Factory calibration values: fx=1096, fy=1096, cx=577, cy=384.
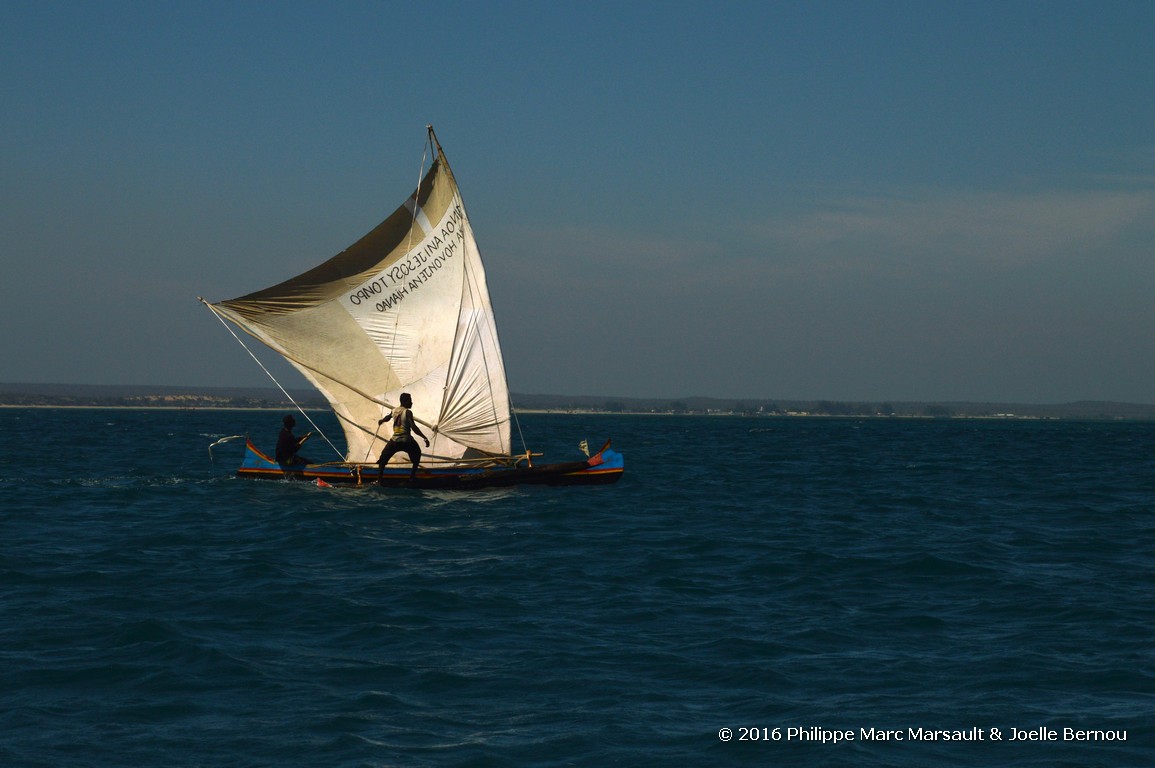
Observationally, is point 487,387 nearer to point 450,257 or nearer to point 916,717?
point 450,257

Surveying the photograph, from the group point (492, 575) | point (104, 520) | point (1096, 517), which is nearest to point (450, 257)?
point (104, 520)

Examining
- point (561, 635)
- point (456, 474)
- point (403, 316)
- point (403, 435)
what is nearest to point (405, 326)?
point (403, 316)

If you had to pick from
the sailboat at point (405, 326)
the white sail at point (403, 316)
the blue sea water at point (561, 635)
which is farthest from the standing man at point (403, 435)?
the blue sea water at point (561, 635)

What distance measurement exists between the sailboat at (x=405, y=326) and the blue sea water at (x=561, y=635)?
8.96ft

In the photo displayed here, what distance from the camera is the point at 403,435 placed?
91.9 ft

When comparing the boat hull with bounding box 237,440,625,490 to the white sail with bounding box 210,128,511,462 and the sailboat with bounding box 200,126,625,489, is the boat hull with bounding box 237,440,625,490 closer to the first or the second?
the sailboat with bounding box 200,126,625,489

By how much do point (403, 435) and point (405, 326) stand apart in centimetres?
299

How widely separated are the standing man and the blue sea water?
49.3 inches

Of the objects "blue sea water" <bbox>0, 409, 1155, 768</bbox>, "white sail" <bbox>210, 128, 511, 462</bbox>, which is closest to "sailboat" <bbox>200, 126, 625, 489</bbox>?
"white sail" <bbox>210, 128, 511, 462</bbox>

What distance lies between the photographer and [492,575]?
18.2 m

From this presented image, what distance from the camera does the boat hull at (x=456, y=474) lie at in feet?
94.7

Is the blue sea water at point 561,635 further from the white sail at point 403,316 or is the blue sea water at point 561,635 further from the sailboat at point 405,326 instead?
the white sail at point 403,316

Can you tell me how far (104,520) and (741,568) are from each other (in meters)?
14.4

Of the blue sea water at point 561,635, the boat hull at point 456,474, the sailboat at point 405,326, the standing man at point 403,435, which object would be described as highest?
the sailboat at point 405,326
